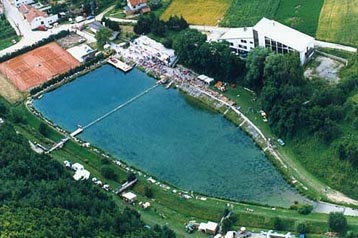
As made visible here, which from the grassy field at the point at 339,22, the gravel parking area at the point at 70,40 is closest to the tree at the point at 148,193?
the grassy field at the point at 339,22

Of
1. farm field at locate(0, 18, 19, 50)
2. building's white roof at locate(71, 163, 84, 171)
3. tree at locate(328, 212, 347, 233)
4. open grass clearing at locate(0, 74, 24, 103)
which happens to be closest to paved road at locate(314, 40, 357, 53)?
tree at locate(328, 212, 347, 233)

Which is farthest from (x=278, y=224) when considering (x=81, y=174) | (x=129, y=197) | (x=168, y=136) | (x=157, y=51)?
(x=157, y=51)

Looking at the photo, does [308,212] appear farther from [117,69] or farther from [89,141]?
[117,69]

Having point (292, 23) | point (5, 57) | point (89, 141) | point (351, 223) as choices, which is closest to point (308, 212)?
point (351, 223)

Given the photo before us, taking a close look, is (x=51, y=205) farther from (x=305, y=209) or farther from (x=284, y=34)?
(x=284, y=34)

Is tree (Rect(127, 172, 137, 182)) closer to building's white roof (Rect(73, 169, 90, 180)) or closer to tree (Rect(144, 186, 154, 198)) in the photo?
tree (Rect(144, 186, 154, 198))

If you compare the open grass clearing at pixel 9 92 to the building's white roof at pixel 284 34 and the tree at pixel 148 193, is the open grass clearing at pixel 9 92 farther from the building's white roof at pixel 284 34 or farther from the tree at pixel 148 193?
the building's white roof at pixel 284 34
